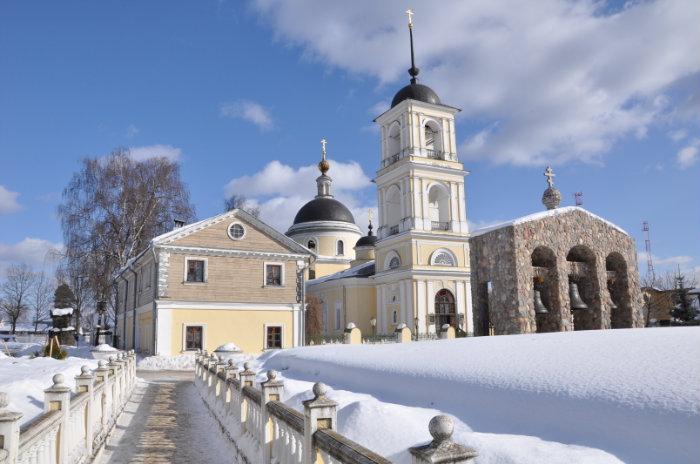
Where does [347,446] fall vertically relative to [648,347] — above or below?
below

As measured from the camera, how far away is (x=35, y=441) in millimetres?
5051

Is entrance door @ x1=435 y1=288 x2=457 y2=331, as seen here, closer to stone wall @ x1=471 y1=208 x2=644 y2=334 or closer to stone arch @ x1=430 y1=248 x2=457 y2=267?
stone arch @ x1=430 y1=248 x2=457 y2=267

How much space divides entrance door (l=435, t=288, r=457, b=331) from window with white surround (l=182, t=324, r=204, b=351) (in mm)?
16377

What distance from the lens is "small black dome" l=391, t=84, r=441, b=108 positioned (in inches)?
1613

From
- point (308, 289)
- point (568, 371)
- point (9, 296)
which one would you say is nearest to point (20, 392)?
point (568, 371)

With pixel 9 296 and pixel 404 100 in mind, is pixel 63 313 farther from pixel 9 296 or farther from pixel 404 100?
pixel 9 296

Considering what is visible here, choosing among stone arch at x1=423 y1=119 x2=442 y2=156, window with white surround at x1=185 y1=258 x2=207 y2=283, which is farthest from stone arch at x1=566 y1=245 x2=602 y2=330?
stone arch at x1=423 y1=119 x2=442 y2=156

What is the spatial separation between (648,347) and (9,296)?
3258 inches

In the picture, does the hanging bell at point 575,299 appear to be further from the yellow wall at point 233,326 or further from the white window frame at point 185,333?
the white window frame at point 185,333

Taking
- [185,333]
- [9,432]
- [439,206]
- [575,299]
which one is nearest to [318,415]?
[9,432]

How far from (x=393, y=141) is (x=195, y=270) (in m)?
20.6

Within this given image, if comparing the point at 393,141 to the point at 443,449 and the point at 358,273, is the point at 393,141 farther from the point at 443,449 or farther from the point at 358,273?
the point at 443,449

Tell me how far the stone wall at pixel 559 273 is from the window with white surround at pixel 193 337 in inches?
507

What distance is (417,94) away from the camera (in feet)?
135
